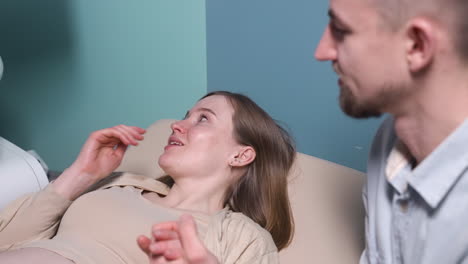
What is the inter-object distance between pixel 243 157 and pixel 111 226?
0.39m

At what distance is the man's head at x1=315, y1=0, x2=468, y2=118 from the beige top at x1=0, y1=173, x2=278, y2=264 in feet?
1.54

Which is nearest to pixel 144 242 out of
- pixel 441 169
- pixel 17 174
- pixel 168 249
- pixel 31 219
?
pixel 168 249

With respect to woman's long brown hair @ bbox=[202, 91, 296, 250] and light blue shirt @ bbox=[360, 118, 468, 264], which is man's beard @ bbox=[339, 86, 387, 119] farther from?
woman's long brown hair @ bbox=[202, 91, 296, 250]

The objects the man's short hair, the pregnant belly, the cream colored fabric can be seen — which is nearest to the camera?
the man's short hair

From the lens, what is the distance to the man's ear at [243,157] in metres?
1.53

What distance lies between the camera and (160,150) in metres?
1.83

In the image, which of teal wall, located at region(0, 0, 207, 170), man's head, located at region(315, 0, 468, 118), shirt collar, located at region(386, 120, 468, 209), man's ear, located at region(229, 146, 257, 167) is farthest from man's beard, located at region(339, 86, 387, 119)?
teal wall, located at region(0, 0, 207, 170)

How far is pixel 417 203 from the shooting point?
102cm

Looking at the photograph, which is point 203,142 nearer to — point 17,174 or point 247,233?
point 247,233

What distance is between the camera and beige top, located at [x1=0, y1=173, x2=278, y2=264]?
1.32 meters

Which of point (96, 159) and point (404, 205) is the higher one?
point (404, 205)

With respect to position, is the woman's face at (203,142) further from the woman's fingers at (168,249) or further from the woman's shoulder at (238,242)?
the woman's fingers at (168,249)

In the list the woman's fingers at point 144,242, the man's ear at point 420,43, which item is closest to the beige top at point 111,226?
the woman's fingers at point 144,242

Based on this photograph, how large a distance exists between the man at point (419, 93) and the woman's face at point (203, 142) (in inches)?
21.6
